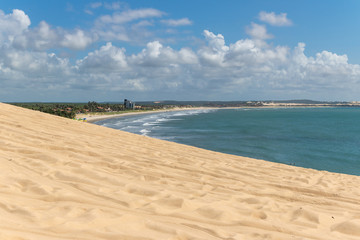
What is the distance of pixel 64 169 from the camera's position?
469cm

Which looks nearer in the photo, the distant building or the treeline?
the treeline

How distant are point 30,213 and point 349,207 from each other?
4568 millimetres

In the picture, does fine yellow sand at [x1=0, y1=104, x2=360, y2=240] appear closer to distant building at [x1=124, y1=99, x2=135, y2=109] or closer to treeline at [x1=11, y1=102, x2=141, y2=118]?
treeline at [x1=11, y1=102, x2=141, y2=118]

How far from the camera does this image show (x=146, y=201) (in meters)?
3.70

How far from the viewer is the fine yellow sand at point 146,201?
9.30 ft

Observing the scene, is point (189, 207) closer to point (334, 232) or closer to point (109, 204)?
point (109, 204)

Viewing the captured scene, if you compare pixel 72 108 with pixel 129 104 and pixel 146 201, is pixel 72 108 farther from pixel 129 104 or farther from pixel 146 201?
pixel 146 201

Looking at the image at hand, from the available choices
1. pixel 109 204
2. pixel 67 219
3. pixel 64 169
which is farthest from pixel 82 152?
pixel 67 219

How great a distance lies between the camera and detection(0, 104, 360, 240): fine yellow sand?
9.30 ft

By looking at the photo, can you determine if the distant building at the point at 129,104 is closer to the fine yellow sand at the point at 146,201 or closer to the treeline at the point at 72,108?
the treeline at the point at 72,108

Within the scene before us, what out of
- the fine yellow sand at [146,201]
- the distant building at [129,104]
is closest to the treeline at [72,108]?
the distant building at [129,104]

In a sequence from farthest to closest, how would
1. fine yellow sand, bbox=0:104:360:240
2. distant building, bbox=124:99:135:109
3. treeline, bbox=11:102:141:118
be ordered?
1. distant building, bbox=124:99:135:109
2. treeline, bbox=11:102:141:118
3. fine yellow sand, bbox=0:104:360:240

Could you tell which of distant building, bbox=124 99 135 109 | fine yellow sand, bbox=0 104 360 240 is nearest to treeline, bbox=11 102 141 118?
distant building, bbox=124 99 135 109

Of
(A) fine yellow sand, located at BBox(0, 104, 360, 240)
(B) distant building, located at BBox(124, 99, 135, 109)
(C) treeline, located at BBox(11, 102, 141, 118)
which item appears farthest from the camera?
(B) distant building, located at BBox(124, 99, 135, 109)
